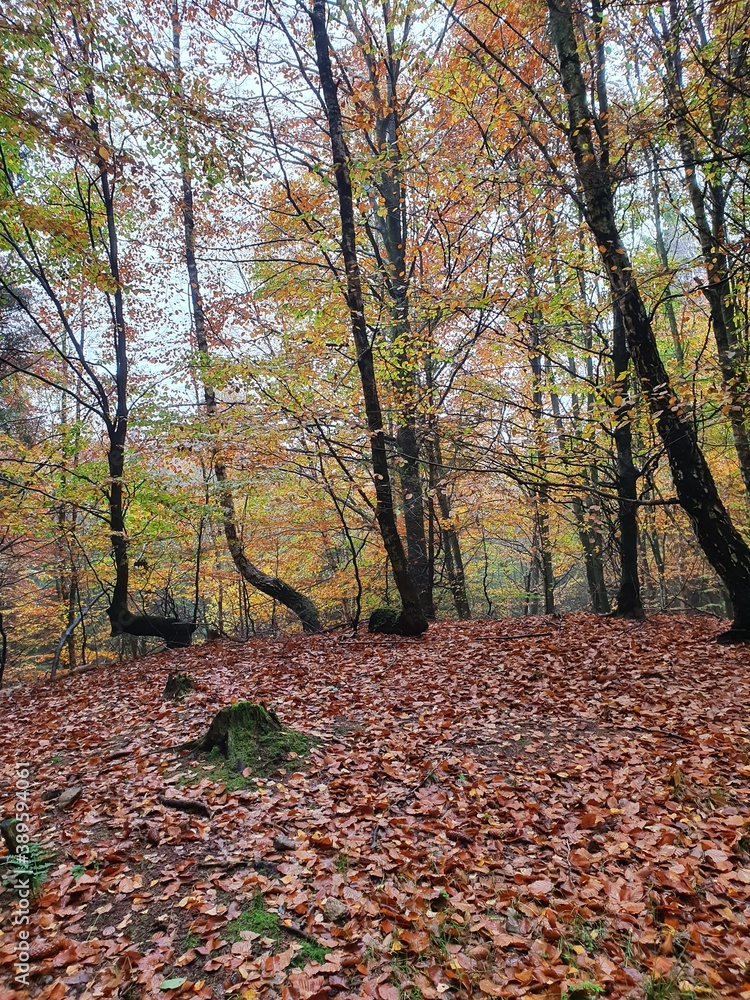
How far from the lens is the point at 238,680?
759 centimetres

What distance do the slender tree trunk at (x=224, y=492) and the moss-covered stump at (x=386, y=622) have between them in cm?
301

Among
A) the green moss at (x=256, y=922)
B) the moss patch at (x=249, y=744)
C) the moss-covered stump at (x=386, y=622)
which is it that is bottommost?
the green moss at (x=256, y=922)

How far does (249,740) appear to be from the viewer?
4895 millimetres

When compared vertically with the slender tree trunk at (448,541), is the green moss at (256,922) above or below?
below

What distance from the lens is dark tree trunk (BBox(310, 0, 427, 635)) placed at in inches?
331

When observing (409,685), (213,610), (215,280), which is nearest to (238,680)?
(409,685)

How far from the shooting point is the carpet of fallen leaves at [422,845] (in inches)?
105

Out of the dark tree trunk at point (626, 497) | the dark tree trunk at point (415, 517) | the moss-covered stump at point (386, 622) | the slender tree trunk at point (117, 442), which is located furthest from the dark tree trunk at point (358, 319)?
the slender tree trunk at point (117, 442)

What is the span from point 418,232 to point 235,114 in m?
4.91

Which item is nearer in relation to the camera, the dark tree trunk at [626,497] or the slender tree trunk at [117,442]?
the dark tree trunk at [626,497]

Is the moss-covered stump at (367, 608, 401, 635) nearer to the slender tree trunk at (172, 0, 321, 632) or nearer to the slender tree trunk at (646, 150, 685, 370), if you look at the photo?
the slender tree trunk at (172, 0, 321, 632)

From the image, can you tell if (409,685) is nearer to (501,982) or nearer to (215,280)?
(501,982)

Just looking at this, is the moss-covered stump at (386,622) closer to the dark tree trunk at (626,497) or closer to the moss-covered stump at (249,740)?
the dark tree trunk at (626,497)

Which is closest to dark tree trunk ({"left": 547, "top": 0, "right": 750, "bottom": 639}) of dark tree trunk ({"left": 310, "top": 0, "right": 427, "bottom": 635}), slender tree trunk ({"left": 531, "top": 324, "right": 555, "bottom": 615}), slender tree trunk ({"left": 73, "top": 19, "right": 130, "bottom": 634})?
slender tree trunk ({"left": 531, "top": 324, "right": 555, "bottom": 615})
